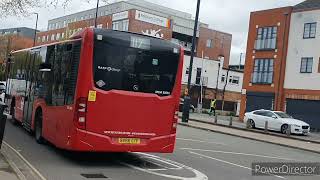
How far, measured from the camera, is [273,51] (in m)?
47.7

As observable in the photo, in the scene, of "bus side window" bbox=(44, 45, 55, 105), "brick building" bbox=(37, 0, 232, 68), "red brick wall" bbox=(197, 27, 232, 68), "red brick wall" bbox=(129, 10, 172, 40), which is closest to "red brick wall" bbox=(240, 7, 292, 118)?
"brick building" bbox=(37, 0, 232, 68)

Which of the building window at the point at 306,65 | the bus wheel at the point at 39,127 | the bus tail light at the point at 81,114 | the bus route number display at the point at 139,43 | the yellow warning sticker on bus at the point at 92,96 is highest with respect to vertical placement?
the building window at the point at 306,65

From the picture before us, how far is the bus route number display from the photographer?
12.3 meters

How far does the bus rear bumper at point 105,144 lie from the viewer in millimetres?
11703

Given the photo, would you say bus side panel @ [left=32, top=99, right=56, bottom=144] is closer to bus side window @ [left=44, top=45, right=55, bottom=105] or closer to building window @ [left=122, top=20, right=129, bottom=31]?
bus side window @ [left=44, top=45, right=55, bottom=105]

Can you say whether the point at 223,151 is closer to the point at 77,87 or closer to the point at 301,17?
the point at 77,87

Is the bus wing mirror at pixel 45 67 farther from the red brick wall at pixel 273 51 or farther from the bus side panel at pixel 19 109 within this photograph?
the red brick wall at pixel 273 51

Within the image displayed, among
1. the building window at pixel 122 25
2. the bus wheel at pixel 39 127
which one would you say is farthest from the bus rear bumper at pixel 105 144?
the building window at pixel 122 25

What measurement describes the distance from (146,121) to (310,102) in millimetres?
33176

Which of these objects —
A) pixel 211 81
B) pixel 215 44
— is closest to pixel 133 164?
pixel 211 81

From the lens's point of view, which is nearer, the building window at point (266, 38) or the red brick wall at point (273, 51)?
the red brick wall at point (273, 51)

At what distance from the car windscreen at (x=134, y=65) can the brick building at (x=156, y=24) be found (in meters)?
69.9

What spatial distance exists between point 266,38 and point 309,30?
211 inches

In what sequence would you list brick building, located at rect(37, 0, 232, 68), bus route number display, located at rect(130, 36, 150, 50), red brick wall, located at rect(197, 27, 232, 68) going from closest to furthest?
bus route number display, located at rect(130, 36, 150, 50), brick building, located at rect(37, 0, 232, 68), red brick wall, located at rect(197, 27, 232, 68)
